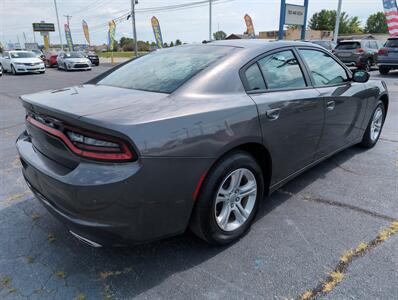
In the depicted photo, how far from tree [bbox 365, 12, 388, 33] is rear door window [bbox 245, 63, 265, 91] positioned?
336ft

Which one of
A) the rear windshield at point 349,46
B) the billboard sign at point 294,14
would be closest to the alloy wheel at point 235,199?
the billboard sign at point 294,14

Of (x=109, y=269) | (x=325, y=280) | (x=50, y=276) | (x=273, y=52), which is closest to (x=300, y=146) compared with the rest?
(x=273, y=52)

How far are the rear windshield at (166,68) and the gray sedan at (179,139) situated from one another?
0.02 m

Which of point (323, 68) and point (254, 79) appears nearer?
point (254, 79)

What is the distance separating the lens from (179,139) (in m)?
2.01

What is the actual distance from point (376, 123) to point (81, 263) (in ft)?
14.8

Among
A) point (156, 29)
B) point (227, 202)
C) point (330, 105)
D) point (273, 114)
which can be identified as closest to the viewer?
point (227, 202)

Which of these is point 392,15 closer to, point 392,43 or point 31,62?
point 392,43

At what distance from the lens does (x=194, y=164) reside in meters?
2.10

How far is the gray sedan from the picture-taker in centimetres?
191

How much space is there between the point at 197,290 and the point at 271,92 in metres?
1.67

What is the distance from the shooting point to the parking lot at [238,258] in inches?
84.2

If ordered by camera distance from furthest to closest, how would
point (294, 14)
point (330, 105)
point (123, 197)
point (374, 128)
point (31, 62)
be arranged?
point (31, 62), point (294, 14), point (374, 128), point (330, 105), point (123, 197)

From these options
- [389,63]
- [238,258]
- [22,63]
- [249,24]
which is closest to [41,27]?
[249,24]
